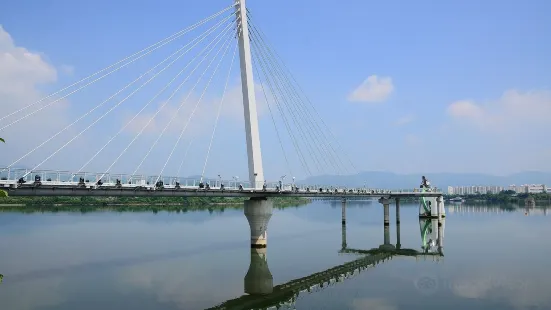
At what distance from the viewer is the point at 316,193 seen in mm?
63531

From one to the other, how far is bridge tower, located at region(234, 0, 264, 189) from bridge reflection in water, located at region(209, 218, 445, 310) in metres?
7.82

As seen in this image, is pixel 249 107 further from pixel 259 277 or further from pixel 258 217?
pixel 259 277

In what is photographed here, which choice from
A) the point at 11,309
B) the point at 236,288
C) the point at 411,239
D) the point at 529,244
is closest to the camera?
the point at 11,309

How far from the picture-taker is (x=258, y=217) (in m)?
49.3

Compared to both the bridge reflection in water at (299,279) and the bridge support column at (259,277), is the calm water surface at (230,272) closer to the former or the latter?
the bridge support column at (259,277)

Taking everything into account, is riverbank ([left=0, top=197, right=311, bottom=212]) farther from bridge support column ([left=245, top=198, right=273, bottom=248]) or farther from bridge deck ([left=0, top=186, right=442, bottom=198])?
bridge deck ([left=0, top=186, right=442, bottom=198])

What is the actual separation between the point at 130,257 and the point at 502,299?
3112 cm

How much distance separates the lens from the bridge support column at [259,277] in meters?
32.3

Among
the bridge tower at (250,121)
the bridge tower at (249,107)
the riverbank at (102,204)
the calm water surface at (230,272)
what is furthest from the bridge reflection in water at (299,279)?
the riverbank at (102,204)

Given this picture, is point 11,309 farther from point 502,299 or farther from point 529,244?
point 529,244

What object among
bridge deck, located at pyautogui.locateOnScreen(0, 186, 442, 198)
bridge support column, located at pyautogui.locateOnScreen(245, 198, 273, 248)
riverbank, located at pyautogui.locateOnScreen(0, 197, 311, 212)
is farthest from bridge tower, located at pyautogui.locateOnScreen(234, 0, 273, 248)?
riverbank, located at pyautogui.locateOnScreen(0, 197, 311, 212)

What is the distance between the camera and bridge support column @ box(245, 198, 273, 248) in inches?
1914

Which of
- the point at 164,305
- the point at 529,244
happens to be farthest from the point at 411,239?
the point at 164,305

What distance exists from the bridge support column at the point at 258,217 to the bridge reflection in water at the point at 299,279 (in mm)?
1134
